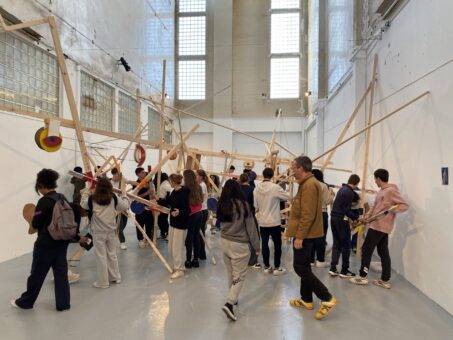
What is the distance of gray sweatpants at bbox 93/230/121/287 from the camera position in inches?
146

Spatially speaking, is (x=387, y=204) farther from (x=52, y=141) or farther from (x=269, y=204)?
(x=52, y=141)

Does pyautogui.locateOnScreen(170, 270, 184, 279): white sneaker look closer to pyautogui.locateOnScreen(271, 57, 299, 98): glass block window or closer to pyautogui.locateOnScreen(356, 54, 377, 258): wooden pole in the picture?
pyautogui.locateOnScreen(356, 54, 377, 258): wooden pole

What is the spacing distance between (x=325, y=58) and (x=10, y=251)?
9467mm

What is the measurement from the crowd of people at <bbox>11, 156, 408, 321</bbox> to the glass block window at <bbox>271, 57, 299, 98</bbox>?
34.5ft

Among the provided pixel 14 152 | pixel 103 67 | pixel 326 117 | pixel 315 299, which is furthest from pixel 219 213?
pixel 326 117

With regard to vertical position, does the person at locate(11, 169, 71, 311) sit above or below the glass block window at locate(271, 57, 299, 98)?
below

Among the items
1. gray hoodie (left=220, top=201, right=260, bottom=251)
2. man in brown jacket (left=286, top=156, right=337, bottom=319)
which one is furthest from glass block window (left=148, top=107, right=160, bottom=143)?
man in brown jacket (left=286, top=156, right=337, bottom=319)

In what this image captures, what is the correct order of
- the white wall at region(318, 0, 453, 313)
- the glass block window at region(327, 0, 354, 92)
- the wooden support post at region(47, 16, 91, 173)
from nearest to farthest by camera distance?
the white wall at region(318, 0, 453, 313)
the wooden support post at region(47, 16, 91, 173)
the glass block window at region(327, 0, 354, 92)

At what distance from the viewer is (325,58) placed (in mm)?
10234

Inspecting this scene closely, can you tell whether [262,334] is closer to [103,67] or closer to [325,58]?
[103,67]

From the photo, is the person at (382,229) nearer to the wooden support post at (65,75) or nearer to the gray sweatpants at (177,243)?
the gray sweatpants at (177,243)

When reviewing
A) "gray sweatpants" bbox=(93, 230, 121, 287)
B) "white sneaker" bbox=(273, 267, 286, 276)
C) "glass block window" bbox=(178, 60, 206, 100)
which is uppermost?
"glass block window" bbox=(178, 60, 206, 100)

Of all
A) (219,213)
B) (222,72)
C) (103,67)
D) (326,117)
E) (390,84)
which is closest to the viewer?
(219,213)

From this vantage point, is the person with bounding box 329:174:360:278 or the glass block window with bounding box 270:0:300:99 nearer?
the person with bounding box 329:174:360:278
